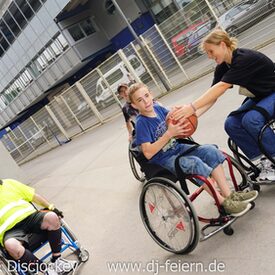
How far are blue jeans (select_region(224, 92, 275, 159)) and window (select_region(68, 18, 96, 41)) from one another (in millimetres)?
26025

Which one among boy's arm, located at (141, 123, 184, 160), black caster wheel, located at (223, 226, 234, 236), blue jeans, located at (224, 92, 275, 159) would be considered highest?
boy's arm, located at (141, 123, 184, 160)

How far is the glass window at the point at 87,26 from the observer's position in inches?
1135

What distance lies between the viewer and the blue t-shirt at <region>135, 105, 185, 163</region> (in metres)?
3.34

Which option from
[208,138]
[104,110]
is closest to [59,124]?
[104,110]

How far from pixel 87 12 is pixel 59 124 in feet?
47.0

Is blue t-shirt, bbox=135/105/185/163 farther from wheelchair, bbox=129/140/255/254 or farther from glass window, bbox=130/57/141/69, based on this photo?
glass window, bbox=130/57/141/69

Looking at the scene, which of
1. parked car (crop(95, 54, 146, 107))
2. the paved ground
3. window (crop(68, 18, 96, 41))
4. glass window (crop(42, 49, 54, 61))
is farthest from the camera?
glass window (crop(42, 49, 54, 61))

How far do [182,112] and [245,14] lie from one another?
9.63 m

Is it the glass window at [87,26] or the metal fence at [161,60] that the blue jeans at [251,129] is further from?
the glass window at [87,26]

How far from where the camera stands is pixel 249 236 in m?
3.08

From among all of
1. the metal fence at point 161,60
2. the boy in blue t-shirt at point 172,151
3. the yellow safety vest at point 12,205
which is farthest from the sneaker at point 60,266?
the metal fence at point 161,60

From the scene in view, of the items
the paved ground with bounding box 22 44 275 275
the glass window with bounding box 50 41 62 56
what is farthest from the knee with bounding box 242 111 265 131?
the glass window with bounding box 50 41 62 56

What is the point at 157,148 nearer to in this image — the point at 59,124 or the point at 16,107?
the point at 59,124

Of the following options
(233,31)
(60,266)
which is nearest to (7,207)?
(60,266)
